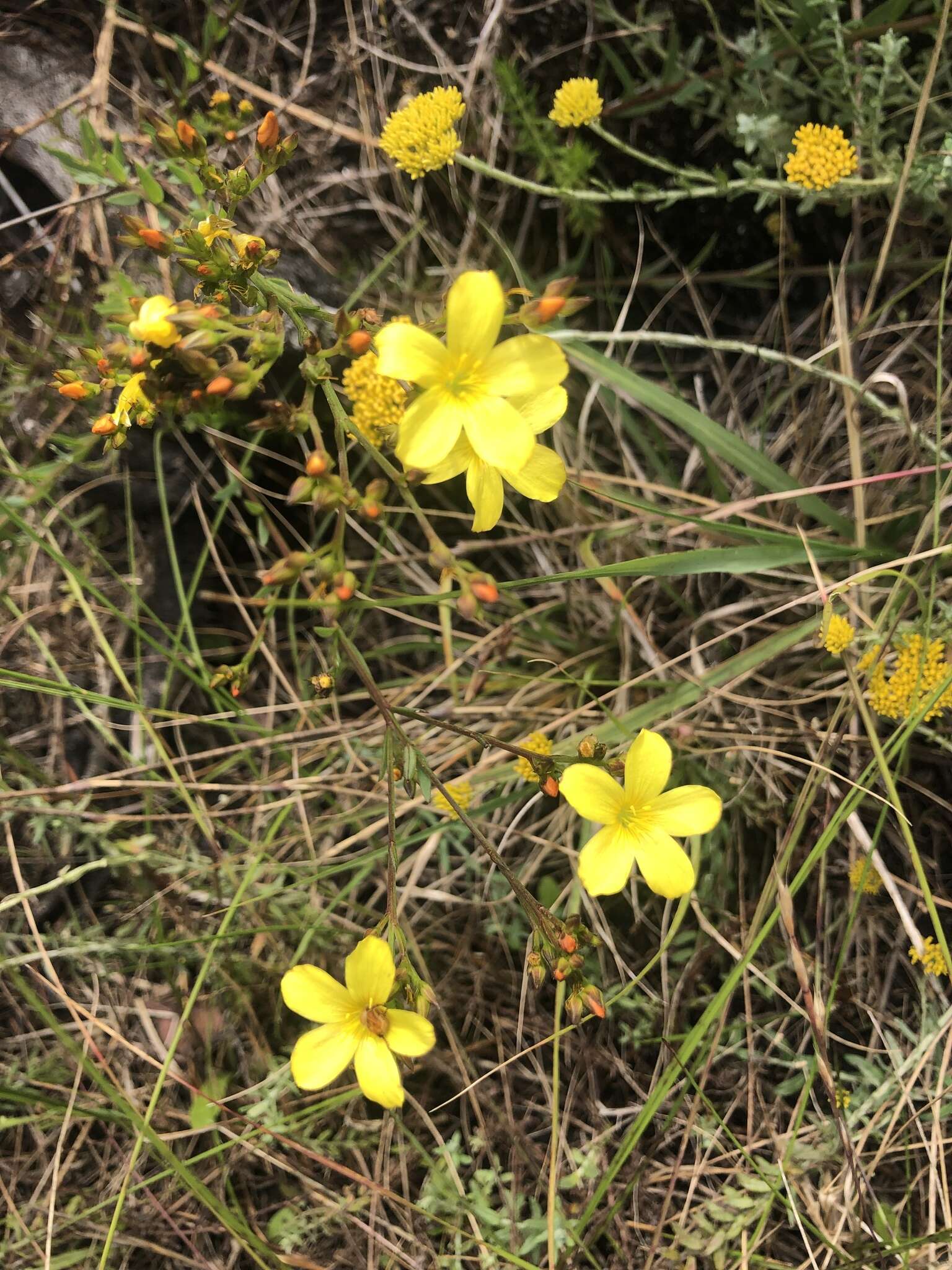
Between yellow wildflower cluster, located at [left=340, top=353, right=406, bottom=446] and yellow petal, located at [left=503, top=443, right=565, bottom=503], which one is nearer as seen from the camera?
yellow petal, located at [left=503, top=443, right=565, bottom=503]

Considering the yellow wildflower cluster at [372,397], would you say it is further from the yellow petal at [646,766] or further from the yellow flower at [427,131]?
the yellow petal at [646,766]

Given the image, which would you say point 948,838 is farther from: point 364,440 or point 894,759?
point 364,440

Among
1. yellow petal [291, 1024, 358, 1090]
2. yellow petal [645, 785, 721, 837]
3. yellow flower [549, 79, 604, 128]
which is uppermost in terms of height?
yellow flower [549, 79, 604, 128]

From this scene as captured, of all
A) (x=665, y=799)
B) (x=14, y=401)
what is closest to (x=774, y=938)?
(x=665, y=799)

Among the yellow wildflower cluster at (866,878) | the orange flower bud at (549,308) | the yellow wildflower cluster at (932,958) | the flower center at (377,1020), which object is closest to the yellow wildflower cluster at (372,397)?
the orange flower bud at (549,308)

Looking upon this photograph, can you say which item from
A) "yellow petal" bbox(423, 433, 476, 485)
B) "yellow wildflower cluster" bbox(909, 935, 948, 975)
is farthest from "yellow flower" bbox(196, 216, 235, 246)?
"yellow wildflower cluster" bbox(909, 935, 948, 975)

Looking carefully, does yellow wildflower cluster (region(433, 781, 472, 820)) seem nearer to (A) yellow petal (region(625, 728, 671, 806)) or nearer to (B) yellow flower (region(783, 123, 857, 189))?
(A) yellow petal (region(625, 728, 671, 806))
